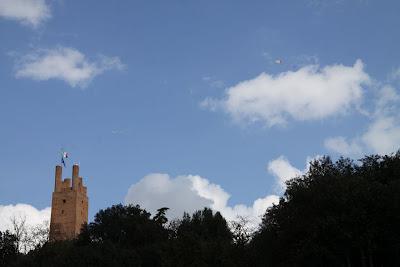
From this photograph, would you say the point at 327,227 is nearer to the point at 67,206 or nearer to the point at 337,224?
the point at 337,224

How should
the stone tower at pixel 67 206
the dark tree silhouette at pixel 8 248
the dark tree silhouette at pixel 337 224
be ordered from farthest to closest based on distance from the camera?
the stone tower at pixel 67 206
the dark tree silhouette at pixel 8 248
the dark tree silhouette at pixel 337 224

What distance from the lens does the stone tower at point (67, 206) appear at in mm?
102938

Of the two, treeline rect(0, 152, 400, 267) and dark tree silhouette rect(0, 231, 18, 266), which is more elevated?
dark tree silhouette rect(0, 231, 18, 266)

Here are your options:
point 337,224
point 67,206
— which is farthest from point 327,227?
point 67,206

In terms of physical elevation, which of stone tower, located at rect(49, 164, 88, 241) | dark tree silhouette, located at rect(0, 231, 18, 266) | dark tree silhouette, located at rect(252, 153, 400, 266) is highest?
stone tower, located at rect(49, 164, 88, 241)

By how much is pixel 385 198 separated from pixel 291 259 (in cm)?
717

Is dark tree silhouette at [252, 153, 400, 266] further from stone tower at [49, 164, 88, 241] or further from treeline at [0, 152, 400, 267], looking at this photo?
stone tower at [49, 164, 88, 241]

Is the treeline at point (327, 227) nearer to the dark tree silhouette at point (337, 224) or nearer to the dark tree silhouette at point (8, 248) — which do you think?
the dark tree silhouette at point (337, 224)

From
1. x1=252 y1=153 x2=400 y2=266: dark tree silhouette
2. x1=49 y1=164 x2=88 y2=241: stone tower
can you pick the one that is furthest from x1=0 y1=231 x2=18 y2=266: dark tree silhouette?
x1=252 y1=153 x2=400 y2=266: dark tree silhouette

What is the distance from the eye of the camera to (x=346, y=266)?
37.8 metres

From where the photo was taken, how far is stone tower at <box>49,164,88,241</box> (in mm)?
102938

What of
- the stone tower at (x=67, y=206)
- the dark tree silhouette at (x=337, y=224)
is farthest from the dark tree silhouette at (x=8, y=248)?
the dark tree silhouette at (x=337, y=224)

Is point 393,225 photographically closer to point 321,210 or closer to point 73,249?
point 321,210

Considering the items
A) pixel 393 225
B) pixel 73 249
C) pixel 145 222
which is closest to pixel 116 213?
pixel 145 222
